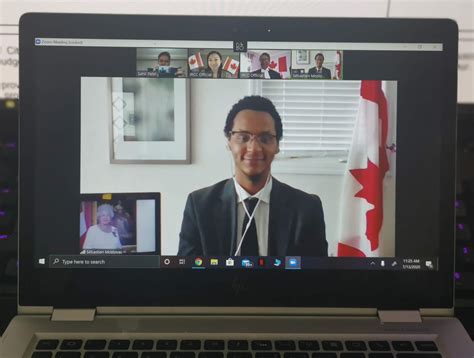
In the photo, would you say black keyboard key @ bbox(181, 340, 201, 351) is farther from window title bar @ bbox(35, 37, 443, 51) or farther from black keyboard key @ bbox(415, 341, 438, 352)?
window title bar @ bbox(35, 37, 443, 51)

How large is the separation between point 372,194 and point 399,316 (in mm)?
178

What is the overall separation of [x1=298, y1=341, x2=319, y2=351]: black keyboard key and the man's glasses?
281 millimetres

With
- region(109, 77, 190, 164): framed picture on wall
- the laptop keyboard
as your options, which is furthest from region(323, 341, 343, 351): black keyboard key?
region(109, 77, 190, 164): framed picture on wall

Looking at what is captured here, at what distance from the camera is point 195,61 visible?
0.67m

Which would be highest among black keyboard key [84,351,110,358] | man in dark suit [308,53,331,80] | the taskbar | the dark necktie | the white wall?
man in dark suit [308,53,331,80]

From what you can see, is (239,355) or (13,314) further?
(13,314)

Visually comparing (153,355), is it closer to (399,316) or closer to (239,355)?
(239,355)

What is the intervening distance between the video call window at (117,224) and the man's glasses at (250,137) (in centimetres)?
14

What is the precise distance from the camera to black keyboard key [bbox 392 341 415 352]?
0.60 m

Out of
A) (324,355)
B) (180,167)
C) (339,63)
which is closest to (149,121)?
(180,167)

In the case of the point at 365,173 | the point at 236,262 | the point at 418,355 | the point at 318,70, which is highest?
the point at 318,70

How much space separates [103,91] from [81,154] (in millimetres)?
96

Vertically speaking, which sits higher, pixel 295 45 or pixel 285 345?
pixel 295 45

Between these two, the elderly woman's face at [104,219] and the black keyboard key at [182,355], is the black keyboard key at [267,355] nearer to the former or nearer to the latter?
the black keyboard key at [182,355]
